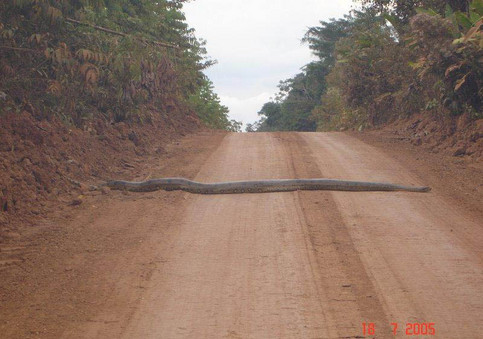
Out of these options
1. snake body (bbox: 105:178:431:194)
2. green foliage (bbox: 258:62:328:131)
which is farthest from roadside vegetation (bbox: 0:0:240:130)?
green foliage (bbox: 258:62:328:131)

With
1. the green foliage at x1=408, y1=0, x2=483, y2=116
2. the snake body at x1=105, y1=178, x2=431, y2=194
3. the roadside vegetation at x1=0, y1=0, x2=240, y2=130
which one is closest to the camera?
the snake body at x1=105, y1=178, x2=431, y2=194

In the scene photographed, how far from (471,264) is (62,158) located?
7.06m

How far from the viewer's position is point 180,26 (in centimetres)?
2431

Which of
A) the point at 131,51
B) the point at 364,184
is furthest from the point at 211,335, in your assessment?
the point at 131,51

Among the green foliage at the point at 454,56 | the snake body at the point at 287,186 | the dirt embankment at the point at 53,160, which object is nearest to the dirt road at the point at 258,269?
the snake body at the point at 287,186

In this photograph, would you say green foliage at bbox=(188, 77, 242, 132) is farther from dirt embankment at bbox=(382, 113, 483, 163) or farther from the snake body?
the snake body

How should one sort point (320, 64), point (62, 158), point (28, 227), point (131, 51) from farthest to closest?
point (320, 64) < point (131, 51) < point (62, 158) < point (28, 227)

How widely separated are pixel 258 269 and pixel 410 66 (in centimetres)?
1352

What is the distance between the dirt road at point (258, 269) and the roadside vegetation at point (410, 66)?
4.91 metres

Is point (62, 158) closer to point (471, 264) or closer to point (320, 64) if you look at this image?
point (471, 264)
